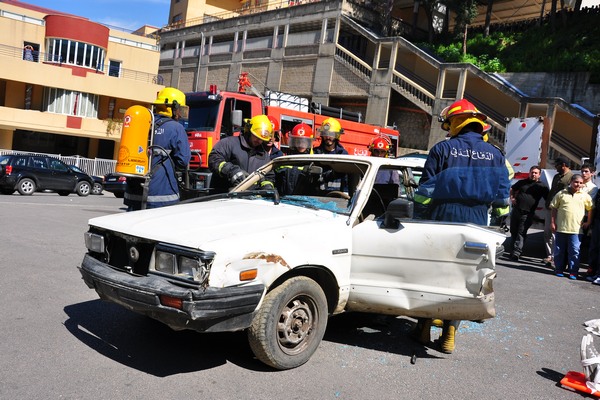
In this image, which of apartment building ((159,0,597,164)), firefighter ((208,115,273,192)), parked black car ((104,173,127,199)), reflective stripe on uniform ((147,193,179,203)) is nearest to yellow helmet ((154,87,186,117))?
firefighter ((208,115,273,192))

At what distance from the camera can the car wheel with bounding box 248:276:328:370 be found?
11.5ft

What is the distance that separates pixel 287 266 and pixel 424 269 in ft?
3.76

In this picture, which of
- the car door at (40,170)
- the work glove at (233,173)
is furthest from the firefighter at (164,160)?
the car door at (40,170)

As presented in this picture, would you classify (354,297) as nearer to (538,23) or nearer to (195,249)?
(195,249)

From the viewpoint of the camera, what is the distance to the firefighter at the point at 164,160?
18.5 ft

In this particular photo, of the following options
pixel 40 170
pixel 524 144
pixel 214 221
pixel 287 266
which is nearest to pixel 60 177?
pixel 40 170

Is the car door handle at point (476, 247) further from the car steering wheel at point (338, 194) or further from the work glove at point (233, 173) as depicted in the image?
the work glove at point (233, 173)

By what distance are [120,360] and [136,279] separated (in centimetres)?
68

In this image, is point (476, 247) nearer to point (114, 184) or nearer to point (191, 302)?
point (191, 302)

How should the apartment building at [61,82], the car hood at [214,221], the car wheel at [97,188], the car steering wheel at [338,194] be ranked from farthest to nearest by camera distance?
1. the apartment building at [61,82]
2. the car wheel at [97,188]
3. the car steering wheel at [338,194]
4. the car hood at [214,221]

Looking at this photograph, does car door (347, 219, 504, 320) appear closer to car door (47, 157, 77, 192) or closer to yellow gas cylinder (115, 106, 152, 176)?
yellow gas cylinder (115, 106, 152, 176)

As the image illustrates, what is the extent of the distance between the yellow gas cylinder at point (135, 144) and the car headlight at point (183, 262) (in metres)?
2.25

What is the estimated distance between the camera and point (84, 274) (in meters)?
3.86

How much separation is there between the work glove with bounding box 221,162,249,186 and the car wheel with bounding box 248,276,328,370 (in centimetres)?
214
